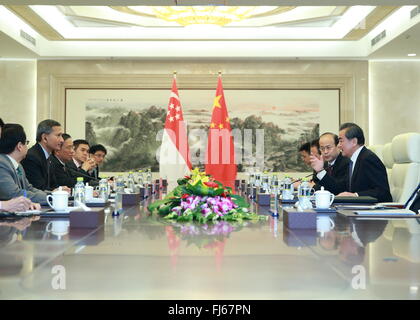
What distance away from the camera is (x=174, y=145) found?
406 inches

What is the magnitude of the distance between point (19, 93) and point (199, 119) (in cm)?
354

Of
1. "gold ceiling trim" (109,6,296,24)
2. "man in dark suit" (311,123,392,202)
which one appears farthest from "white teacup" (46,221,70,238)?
"gold ceiling trim" (109,6,296,24)

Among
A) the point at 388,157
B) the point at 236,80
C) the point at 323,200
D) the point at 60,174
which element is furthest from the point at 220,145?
the point at 323,200

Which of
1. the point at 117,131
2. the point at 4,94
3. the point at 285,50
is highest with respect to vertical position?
the point at 285,50

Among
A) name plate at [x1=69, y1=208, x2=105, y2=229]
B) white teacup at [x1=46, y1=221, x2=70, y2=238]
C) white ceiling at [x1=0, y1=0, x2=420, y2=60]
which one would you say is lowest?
white teacup at [x1=46, y1=221, x2=70, y2=238]

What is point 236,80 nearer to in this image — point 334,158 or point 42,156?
point 334,158

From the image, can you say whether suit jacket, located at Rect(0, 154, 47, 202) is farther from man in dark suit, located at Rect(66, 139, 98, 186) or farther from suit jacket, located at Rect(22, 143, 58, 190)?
man in dark suit, located at Rect(66, 139, 98, 186)

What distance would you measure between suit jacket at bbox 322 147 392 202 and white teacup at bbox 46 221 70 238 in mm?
2727

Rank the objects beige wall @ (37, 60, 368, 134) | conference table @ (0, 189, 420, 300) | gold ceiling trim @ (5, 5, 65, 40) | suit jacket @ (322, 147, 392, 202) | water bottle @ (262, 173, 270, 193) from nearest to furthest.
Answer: conference table @ (0, 189, 420, 300)
suit jacket @ (322, 147, 392, 202)
water bottle @ (262, 173, 270, 193)
gold ceiling trim @ (5, 5, 65, 40)
beige wall @ (37, 60, 368, 134)

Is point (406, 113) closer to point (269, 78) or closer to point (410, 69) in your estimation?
point (410, 69)

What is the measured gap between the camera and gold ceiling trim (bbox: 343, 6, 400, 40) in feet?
26.4

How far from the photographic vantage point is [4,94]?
34.2ft

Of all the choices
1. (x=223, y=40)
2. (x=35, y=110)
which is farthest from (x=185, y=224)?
(x=35, y=110)

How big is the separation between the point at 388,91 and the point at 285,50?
86.5 inches
